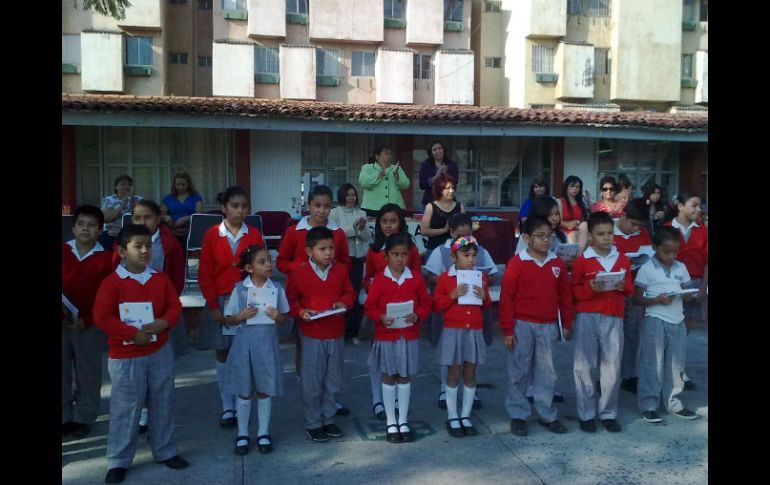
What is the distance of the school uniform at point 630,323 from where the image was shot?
530 cm

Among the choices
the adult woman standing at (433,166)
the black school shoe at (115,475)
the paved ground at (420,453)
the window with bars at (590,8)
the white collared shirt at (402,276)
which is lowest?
the paved ground at (420,453)

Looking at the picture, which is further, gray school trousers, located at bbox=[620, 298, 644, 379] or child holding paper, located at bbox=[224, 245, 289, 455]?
gray school trousers, located at bbox=[620, 298, 644, 379]

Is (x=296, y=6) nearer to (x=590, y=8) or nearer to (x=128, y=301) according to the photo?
(x=590, y=8)

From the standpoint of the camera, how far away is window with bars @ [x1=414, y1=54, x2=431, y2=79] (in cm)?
2284

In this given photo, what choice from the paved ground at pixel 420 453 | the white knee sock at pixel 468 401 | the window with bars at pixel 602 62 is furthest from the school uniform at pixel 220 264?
the window with bars at pixel 602 62

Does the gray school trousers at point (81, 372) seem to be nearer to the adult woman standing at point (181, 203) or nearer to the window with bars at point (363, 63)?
the adult woman standing at point (181, 203)

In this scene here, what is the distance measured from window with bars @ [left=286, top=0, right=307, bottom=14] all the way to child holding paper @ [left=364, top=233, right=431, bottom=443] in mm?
19439

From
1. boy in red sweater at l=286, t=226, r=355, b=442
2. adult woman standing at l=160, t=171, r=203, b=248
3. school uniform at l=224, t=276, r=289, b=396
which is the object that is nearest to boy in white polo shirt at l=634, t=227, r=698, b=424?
boy in red sweater at l=286, t=226, r=355, b=442

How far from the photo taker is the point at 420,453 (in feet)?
13.5

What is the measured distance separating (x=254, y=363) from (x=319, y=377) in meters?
0.45

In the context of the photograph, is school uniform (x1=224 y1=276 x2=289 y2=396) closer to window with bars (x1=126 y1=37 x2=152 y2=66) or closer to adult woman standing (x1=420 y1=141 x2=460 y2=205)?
adult woman standing (x1=420 y1=141 x2=460 y2=205)

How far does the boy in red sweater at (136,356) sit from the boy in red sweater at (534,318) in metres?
2.21
